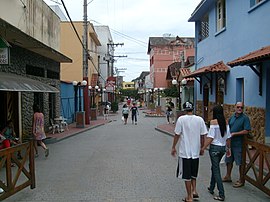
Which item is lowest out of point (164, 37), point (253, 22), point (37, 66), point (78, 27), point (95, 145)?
point (95, 145)

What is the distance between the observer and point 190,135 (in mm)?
6277

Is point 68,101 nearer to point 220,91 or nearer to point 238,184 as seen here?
point 220,91

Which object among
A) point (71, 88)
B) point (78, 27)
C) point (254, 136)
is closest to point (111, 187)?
point (254, 136)

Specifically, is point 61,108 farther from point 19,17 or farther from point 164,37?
point 164,37

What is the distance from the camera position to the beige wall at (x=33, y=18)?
11617 mm

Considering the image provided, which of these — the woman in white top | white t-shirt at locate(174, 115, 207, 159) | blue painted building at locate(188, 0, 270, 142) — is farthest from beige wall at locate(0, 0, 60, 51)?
the woman in white top

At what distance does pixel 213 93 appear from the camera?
18.5m

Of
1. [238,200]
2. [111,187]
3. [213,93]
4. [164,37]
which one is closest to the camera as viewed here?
[238,200]

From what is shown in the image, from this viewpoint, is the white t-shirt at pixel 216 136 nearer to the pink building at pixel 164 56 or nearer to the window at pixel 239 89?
the window at pixel 239 89

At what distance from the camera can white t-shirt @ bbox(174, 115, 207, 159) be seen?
627 cm

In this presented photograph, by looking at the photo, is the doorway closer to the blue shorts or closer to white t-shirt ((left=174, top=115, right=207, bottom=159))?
the blue shorts

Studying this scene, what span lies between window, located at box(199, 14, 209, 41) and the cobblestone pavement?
9691 mm

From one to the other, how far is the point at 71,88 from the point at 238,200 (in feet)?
70.4

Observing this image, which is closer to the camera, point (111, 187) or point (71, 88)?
point (111, 187)
